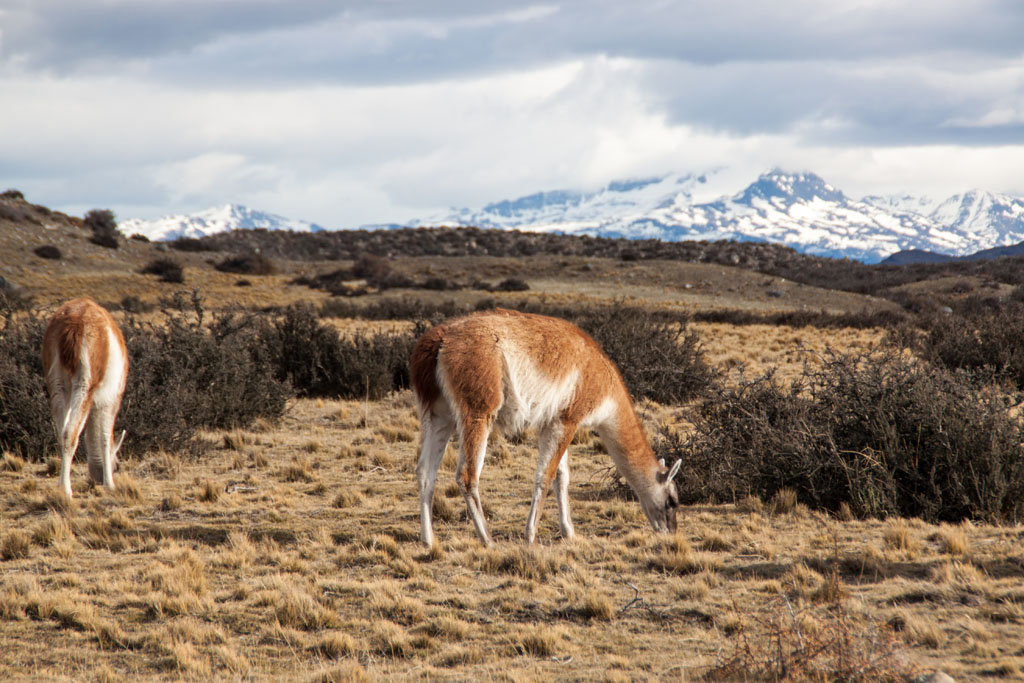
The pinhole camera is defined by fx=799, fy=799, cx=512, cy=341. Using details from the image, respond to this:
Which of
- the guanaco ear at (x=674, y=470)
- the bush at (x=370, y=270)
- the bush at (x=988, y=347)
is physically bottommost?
the guanaco ear at (x=674, y=470)

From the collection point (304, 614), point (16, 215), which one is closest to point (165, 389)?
point (304, 614)

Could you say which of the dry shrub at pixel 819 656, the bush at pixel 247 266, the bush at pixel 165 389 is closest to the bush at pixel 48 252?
the bush at pixel 247 266

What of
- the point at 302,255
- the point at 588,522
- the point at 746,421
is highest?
the point at 302,255

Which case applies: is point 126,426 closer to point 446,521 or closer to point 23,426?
point 23,426

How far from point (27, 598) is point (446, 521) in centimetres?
324

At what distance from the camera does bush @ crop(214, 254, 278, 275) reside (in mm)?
47812

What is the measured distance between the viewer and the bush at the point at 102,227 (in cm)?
4744

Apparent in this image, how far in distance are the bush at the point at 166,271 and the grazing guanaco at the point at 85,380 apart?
37.0m

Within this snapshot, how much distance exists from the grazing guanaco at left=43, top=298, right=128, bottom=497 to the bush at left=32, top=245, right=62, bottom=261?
39.0 metres

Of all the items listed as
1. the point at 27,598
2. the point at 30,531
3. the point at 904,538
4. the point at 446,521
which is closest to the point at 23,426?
the point at 30,531

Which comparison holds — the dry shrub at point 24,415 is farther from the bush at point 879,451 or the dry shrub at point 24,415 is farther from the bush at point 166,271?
the bush at point 166,271

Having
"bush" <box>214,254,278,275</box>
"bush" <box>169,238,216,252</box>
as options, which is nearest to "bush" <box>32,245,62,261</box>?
"bush" <box>214,254,278,275</box>

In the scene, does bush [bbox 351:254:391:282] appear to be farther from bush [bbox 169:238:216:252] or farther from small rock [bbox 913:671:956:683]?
small rock [bbox 913:671:956:683]

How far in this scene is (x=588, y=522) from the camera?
23.4 feet
